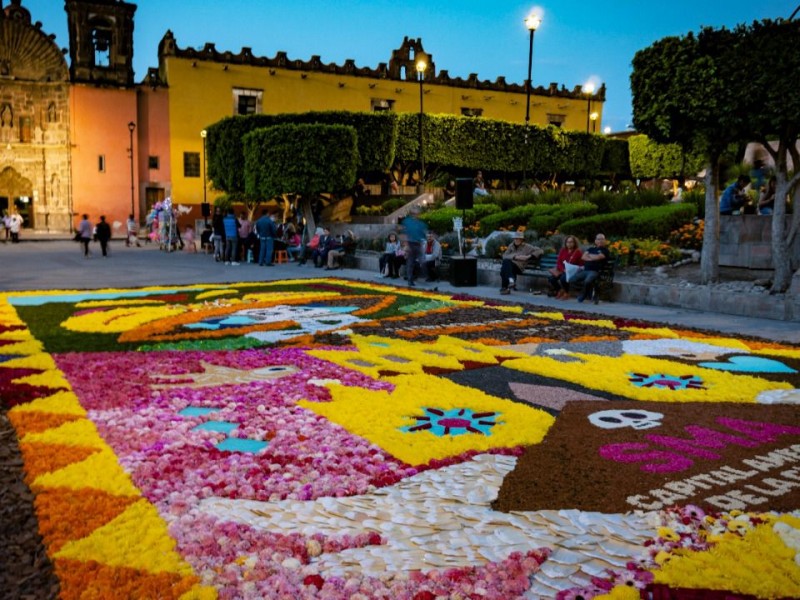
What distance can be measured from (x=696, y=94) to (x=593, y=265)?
9.75 ft

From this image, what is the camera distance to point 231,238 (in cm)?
2097

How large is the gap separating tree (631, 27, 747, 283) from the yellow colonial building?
2816 centimetres

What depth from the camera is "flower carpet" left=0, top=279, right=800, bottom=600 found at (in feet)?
9.13

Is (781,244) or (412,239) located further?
(412,239)

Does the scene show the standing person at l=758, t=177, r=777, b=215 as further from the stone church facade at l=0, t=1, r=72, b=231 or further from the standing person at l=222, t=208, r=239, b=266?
the stone church facade at l=0, t=1, r=72, b=231

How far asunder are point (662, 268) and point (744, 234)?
155 cm

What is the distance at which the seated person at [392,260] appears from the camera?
16.3 m

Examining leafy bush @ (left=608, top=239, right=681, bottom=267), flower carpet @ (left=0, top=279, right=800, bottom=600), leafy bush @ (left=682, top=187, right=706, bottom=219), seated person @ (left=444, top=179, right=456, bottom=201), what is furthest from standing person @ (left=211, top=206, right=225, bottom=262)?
flower carpet @ (left=0, top=279, right=800, bottom=600)

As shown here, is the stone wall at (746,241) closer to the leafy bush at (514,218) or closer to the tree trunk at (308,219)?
the leafy bush at (514,218)

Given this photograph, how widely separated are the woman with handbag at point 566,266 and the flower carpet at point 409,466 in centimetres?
432

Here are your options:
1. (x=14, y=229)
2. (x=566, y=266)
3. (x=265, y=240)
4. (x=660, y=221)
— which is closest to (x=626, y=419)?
(x=566, y=266)

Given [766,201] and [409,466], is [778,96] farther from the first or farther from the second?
[409,466]

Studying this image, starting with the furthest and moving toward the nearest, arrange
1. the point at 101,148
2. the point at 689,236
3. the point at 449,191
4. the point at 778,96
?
the point at 101,148
the point at 449,191
the point at 689,236
the point at 778,96

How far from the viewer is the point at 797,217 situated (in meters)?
10.4
